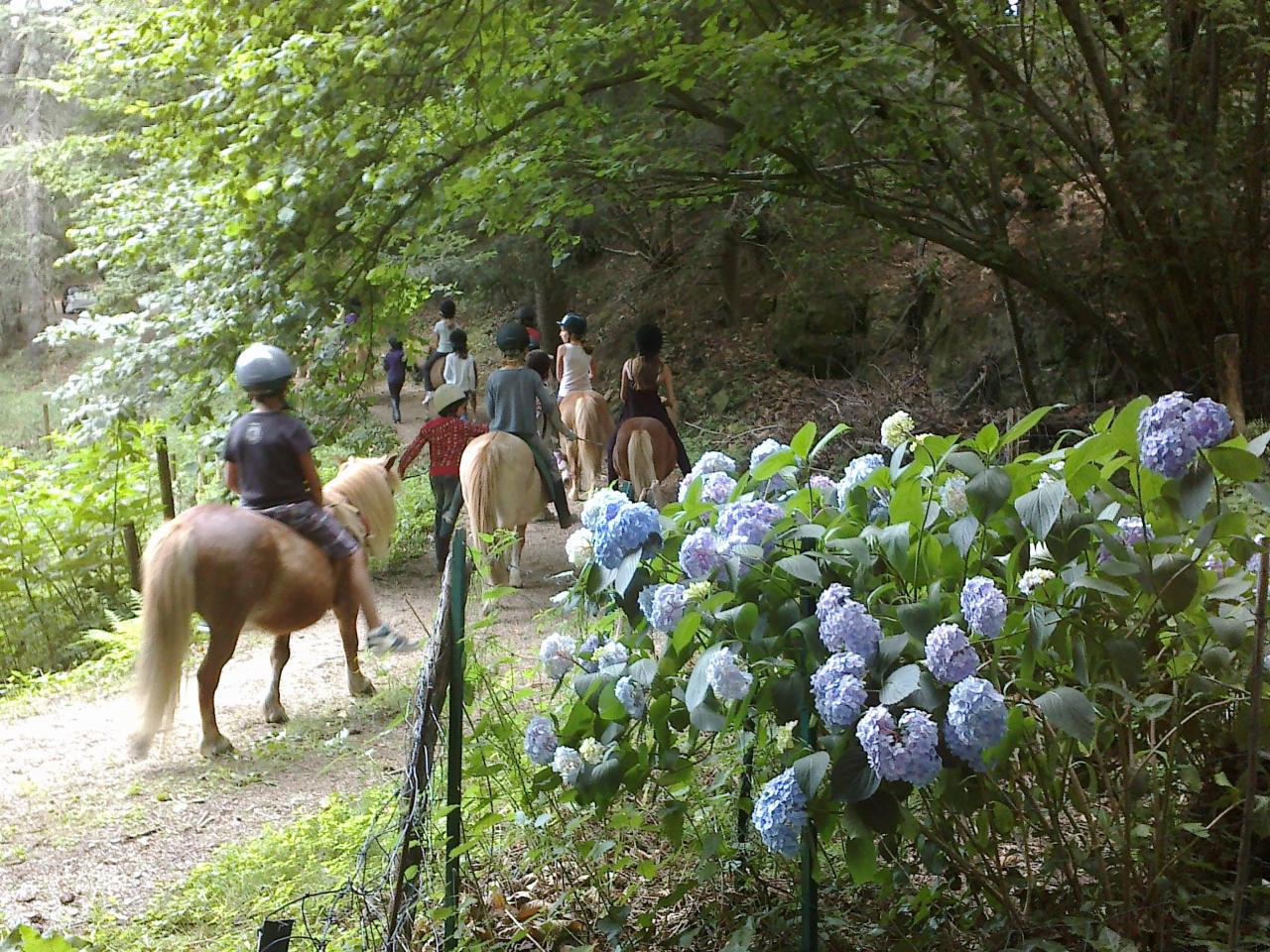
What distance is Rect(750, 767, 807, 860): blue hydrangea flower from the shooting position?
8.91 ft

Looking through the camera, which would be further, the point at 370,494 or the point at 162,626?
the point at 370,494

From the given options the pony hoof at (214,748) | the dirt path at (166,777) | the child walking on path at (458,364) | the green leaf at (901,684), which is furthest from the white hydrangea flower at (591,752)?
the child walking on path at (458,364)

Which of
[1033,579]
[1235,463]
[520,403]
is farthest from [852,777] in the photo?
[520,403]

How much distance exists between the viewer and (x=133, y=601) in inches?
467

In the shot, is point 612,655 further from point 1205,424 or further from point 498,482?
point 498,482

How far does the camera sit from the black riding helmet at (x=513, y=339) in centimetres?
1042

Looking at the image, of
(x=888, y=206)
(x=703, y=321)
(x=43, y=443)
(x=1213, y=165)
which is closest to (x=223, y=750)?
Answer: (x=888, y=206)

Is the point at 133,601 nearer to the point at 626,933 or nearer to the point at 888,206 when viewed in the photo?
the point at 888,206

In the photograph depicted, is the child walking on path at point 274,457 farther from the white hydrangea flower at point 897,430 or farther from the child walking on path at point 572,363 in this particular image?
the child walking on path at point 572,363

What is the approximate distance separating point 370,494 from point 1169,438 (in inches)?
257

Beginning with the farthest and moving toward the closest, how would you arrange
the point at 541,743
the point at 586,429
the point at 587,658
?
the point at 586,429 < the point at 587,658 < the point at 541,743

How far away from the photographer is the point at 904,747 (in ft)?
8.12

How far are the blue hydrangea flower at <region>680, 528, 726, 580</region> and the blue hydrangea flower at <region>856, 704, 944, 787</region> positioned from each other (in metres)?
0.54

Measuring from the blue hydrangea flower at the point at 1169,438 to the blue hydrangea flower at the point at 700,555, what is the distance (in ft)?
3.06
